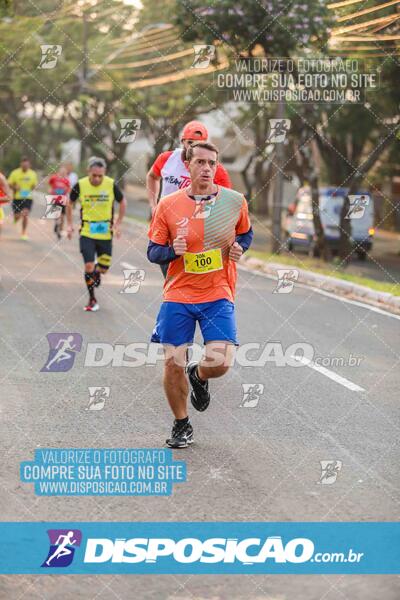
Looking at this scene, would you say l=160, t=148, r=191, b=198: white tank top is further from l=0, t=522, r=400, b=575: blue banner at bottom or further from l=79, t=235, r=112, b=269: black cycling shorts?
l=0, t=522, r=400, b=575: blue banner at bottom

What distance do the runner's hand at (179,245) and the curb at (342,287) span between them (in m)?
9.19

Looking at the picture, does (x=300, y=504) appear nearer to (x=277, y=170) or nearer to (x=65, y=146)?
(x=277, y=170)

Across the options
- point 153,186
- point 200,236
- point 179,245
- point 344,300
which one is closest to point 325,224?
point 344,300

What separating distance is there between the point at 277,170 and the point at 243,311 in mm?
10093

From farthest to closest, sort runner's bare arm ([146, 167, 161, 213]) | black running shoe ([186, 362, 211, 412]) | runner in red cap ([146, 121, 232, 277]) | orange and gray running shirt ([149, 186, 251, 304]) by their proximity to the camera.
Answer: runner's bare arm ([146, 167, 161, 213])
runner in red cap ([146, 121, 232, 277])
black running shoe ([186, 362, 211, 412])
orange and gray running shirt ([149, 186, 251, 304])

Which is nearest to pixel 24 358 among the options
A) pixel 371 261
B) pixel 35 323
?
pixel 35 323

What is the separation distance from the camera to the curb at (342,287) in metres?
16.6

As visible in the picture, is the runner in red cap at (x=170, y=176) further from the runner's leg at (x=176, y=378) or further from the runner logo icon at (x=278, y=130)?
the runner logo icon at (x=278, y=130)

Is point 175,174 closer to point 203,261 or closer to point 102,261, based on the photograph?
point 203,261

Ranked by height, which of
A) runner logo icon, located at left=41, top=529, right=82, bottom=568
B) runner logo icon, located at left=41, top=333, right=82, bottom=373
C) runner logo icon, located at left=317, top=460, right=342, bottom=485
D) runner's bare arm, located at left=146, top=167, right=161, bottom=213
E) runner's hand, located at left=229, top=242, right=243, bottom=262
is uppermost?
runner's hand, located at left=229, top=242, right=243, bottom=262

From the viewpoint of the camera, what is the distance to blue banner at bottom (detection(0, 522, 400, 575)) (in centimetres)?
521

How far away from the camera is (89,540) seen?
5.48m

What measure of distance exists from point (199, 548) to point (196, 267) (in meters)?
2.28

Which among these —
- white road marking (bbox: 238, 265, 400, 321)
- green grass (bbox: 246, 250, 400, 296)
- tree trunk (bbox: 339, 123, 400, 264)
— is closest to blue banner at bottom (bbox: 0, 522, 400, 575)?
white road marking (bbox: 238, 265, 400, 321)
